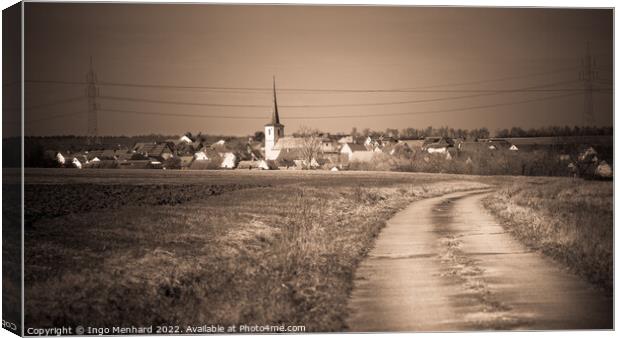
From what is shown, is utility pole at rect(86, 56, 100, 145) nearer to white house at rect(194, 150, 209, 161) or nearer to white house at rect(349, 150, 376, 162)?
white house at rect(194, 150, 209, 161)

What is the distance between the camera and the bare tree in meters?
11.2

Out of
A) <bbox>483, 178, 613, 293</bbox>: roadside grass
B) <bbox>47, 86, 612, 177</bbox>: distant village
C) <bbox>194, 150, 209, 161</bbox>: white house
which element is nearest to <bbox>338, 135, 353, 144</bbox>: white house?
<bbox>47, 86, 612, 177</bbox>: distant village

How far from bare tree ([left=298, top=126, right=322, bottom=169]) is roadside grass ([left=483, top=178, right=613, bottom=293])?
127 inches

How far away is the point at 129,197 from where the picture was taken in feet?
39.1

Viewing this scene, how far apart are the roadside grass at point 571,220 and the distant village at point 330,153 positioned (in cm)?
29

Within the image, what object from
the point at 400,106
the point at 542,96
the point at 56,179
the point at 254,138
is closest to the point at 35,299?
the point at 56,179

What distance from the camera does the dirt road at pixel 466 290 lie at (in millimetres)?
9305

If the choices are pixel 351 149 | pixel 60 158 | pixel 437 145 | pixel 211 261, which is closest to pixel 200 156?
pixel 211 261

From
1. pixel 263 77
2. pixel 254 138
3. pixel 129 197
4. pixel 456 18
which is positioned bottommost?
pixel 129 197

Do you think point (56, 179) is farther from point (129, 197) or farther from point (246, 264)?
point (246, 264)

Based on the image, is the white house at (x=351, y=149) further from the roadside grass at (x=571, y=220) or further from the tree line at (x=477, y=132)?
the roadside grass at (x=571, y=220)

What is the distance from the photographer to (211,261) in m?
10.1

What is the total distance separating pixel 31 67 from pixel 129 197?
312 centimetres

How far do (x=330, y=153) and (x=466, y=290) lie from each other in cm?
324
